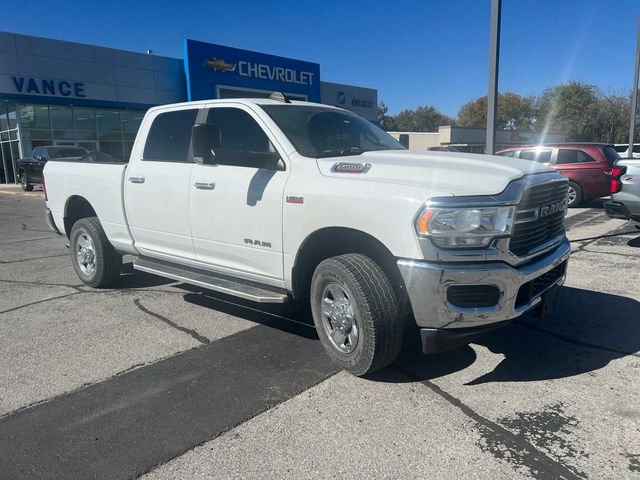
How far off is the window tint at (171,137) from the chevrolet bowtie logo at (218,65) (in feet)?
74.1

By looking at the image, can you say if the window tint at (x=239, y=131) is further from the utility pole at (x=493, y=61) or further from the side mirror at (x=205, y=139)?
the utility pole at (x=493, y=61)

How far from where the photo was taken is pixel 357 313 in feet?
11.3

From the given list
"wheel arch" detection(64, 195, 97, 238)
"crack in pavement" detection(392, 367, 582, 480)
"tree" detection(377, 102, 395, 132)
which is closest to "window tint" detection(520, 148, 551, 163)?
"wheel arch" detection(64, 195, 97, 238)

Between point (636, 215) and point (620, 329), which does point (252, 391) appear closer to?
point (620, 329)

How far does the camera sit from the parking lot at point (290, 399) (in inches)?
105

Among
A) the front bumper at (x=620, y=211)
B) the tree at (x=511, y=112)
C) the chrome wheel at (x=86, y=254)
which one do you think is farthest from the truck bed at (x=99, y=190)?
the tree at (x=511, y=112)

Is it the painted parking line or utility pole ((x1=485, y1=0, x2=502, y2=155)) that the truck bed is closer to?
the painted parking line

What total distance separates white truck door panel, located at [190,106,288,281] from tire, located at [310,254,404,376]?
53 centimetres

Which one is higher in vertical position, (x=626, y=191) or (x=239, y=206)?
(x=239, y=206)

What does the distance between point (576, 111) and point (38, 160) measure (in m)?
61.6

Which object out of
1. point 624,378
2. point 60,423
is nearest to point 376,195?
point 624,378

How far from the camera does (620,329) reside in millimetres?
4461

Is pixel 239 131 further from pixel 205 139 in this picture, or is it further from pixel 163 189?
pixel 163 189

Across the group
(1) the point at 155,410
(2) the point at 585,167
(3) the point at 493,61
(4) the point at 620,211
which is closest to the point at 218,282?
(1) the point at 155,410
